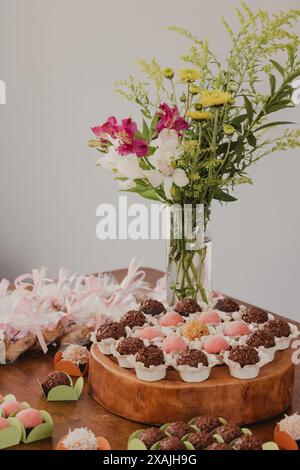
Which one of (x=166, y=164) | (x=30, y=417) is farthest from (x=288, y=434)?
(x=166, y=164)

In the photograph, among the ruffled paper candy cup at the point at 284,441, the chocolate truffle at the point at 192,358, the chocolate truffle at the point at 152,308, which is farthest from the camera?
the chocolate truffle at the point at 152,308

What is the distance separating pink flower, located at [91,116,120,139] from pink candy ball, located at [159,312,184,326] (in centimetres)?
43

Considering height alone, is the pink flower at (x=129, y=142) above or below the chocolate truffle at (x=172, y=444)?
above

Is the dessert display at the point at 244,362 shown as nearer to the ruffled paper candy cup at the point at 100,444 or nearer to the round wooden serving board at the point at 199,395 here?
the round wooden serving board at the point at 199,395

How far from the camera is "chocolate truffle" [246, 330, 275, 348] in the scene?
1.53 m

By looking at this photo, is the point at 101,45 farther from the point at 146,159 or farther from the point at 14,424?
the point at 14,424

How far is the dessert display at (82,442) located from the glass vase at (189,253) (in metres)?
0.64

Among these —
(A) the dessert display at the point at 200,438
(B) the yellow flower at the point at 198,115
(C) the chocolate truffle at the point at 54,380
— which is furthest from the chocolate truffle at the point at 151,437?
(B) the yellow flower at the point at 198,115

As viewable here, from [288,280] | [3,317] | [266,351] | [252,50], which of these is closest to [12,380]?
[3,317]

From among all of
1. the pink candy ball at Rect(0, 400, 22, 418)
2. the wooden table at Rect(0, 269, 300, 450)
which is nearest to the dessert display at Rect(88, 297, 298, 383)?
the wooden table at Rect(0, 269, 300, 450)

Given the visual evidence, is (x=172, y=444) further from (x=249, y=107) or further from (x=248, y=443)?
(x=249, y=107)

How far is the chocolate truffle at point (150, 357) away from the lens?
144 centimetres

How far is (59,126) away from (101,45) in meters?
0.63

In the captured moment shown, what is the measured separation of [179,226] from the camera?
1861mm
